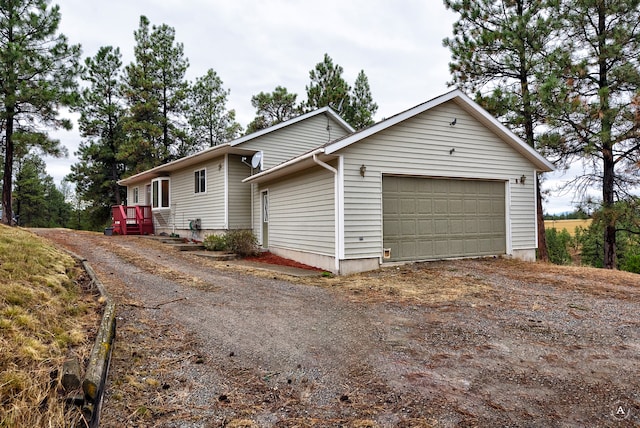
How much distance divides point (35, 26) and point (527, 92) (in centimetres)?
1929

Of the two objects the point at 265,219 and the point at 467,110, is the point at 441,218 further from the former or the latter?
the point at 265,219

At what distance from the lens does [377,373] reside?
3.01 m

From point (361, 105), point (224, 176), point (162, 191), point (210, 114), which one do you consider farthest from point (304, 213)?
point (210, 114)

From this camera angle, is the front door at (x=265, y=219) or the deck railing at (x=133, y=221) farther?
the deck railing at (x=133, y=221)

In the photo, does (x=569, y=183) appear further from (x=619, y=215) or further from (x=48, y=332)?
(x=48, y=332)

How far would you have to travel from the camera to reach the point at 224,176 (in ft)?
40.9

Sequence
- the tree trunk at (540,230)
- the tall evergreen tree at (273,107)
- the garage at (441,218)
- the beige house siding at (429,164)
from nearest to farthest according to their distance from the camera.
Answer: the beige house siding at (429,164)
the garage at (441,218)
the tree trunk at (540,230)
the tall evergreen tree at (273,107)

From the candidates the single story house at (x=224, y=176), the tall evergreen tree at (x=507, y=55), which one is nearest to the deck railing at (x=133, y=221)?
the single story house at (x=224, y=176)

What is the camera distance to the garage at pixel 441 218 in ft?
28.0

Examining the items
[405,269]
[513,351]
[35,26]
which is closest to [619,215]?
[405,269]

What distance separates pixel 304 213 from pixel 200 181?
651 cm

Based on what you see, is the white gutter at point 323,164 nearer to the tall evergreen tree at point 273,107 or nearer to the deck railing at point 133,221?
the deck railing at point 133,221

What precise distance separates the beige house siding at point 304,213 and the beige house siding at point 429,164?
56cm

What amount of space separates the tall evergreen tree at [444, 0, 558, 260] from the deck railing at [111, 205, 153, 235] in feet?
48.4
